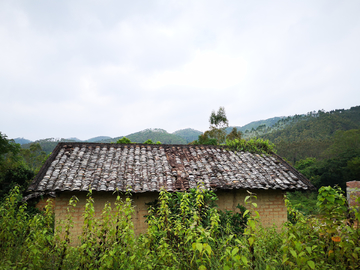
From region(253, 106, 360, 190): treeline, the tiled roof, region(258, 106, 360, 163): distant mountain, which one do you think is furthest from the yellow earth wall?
region(258, 106, 360, 163): distant mountain

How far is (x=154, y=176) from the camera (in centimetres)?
719

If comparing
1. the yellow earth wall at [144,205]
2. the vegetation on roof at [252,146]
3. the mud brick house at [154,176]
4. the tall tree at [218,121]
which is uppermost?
the tall tree at [218,121]

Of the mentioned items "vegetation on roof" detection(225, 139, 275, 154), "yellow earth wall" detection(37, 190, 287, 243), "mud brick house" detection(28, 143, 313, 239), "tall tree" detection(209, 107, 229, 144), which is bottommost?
"yellow earth wall" detection(37, 190, 287, 243)

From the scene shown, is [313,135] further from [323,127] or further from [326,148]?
[326,148]

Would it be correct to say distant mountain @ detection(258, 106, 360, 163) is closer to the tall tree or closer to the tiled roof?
the tall tree

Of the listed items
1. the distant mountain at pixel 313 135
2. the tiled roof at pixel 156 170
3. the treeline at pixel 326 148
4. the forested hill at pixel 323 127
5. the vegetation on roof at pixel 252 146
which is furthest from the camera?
the forested hill at pixel 323 127

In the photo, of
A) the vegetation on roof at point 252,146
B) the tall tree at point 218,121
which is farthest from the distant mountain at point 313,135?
the vegetation on roof at point 252,146

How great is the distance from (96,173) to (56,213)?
1733 millimetres

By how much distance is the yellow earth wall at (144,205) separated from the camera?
668cm

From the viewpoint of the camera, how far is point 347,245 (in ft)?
8.22

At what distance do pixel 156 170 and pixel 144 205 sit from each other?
4.28 ft

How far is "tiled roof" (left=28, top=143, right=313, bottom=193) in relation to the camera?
660cm

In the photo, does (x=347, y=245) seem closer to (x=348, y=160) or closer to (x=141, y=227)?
(x=141, y=227)

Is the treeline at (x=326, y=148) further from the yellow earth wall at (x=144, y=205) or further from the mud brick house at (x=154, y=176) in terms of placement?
the yellow earth wall at (x=144, y=205)
